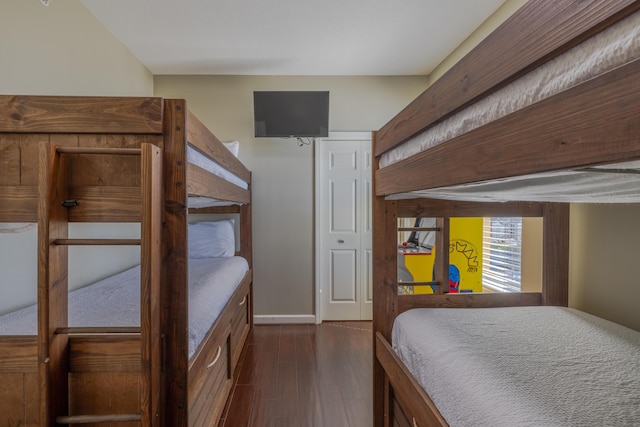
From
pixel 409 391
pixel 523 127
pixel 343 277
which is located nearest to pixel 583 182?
pixel 523 127

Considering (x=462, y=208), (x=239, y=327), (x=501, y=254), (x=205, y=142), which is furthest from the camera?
(x=501, y=254)

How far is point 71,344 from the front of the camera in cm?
98

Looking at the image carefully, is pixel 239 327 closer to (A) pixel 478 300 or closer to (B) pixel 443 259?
(B) pixel 443 259

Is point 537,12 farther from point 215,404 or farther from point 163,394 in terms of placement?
point 215,404

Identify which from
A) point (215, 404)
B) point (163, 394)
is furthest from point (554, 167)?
point (215, 404)

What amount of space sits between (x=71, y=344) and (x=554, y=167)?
4.59ft

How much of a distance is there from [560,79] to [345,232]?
290cm

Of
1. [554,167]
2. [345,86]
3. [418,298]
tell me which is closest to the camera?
[554,167]

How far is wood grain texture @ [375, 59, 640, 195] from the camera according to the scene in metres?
0.39

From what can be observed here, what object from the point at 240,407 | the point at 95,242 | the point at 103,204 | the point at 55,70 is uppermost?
the point at 55,70

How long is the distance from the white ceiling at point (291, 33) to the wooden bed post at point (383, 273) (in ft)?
4.27

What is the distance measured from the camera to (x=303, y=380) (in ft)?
7.07

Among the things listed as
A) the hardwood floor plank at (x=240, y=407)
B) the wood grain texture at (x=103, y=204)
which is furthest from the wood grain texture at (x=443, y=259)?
the wood grain texture at (x=103, y=204)

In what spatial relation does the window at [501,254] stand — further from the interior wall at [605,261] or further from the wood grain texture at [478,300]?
the wood grain texture at [478,300]
